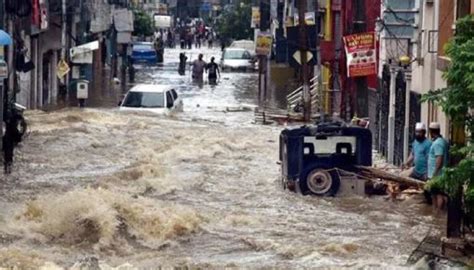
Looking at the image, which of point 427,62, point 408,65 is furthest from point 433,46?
point 408,65

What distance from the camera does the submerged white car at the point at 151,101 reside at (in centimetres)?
3491

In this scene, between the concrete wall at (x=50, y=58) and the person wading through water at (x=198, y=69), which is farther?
the person wading through water at (x=198, y=69)

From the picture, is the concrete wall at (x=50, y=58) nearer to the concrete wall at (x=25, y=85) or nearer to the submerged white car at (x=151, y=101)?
the concrete wall at (x=25, y=85)

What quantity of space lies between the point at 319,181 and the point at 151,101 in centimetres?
1587

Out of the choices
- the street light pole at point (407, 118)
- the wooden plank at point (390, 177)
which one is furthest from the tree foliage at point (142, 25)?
the wooden plank at point (390, 177)

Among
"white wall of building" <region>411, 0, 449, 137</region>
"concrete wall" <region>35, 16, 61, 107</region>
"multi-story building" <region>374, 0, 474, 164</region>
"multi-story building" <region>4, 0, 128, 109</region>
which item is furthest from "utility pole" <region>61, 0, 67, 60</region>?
"white wall of building" <region>411, 0, 449, 137</region>

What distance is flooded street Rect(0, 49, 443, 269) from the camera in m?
14.6

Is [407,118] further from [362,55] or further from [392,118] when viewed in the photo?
[362,55]

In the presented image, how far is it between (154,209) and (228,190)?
12.6 feet

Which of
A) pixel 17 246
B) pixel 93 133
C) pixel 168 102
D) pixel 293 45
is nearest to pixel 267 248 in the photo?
pixel 17 246

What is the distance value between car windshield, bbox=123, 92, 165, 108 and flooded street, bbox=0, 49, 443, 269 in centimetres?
486

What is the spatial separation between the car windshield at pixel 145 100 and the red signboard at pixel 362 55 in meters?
7.74

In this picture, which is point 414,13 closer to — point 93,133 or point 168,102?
point 93,133

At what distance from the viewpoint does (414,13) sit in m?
25.2
